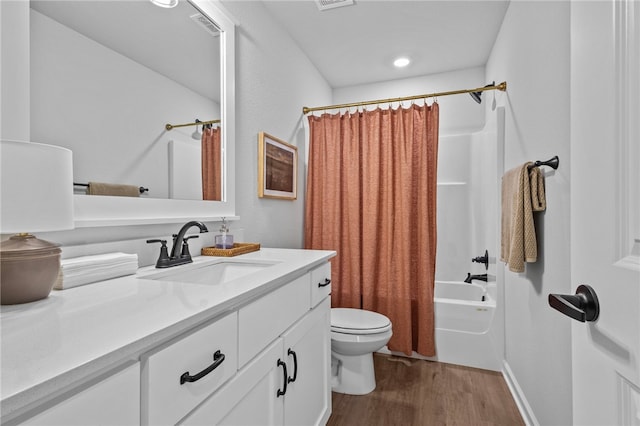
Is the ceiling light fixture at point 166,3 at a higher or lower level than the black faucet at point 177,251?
higher

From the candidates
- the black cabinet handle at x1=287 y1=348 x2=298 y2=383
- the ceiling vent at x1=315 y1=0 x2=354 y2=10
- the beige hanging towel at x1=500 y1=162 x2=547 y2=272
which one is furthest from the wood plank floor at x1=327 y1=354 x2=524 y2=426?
the ceiling vent at x1=315 y1=0 x2=354 y2=10

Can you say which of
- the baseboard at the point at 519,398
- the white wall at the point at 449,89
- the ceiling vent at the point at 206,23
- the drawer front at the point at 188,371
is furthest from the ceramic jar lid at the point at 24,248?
the white wall at the point at 449,89

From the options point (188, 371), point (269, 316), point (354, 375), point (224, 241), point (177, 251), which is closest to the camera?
point (188, 371)

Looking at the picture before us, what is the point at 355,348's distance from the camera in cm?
182

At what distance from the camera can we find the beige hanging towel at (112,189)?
1004 mm

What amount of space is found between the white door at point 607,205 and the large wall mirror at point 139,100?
1.29 m

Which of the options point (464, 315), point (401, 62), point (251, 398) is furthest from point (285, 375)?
point (401, 62)

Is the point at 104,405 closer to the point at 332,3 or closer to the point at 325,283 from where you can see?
the point at 325,283

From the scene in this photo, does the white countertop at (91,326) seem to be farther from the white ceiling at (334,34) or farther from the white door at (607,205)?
the white ceiling at (334,34)

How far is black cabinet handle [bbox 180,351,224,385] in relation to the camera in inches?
24.8

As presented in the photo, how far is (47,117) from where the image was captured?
35.1 inches

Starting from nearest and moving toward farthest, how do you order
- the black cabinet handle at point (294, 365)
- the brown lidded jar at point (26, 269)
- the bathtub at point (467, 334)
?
the brown lidded jar at point (26, 269) < the black cabinet handle at point (294, 365) < the bathtub at point (467, 334)

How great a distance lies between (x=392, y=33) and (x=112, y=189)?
219 centimetres

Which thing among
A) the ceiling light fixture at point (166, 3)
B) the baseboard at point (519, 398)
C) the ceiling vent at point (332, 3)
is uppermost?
the ceiling vent at point (332, 3)
